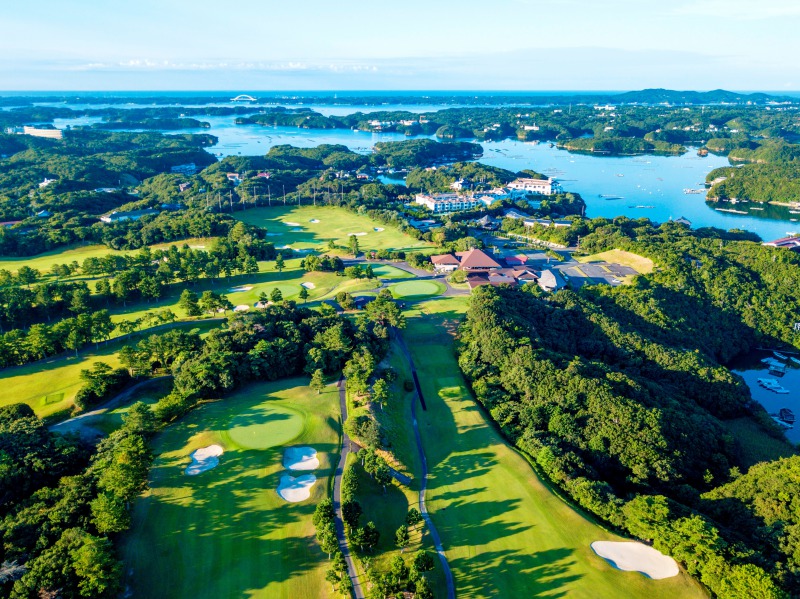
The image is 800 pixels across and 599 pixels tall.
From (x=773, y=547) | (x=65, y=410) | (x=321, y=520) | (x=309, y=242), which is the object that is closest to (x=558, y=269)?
(x=309, y=242)

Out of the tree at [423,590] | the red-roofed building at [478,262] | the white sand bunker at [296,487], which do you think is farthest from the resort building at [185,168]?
the tree at [423,590]

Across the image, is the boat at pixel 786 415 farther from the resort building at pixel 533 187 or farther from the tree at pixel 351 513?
the resort building at pixel 533 187

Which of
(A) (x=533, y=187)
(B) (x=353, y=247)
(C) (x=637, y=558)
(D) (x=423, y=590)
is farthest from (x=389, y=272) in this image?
(A) (x=533, y=187)

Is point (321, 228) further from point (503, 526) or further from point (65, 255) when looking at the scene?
point (503, 526)

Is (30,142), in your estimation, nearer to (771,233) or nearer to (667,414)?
(667,414)

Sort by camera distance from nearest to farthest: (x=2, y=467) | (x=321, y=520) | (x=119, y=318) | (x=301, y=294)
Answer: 1. (x=321, y=520)
2. (x=2, y=467)
3. (x=119, y=318)
4. (x=301, y=294)

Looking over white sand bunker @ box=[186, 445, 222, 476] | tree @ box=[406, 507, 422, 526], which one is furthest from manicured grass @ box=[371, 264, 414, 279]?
tree @ box=[406, 507, 422, 526]
